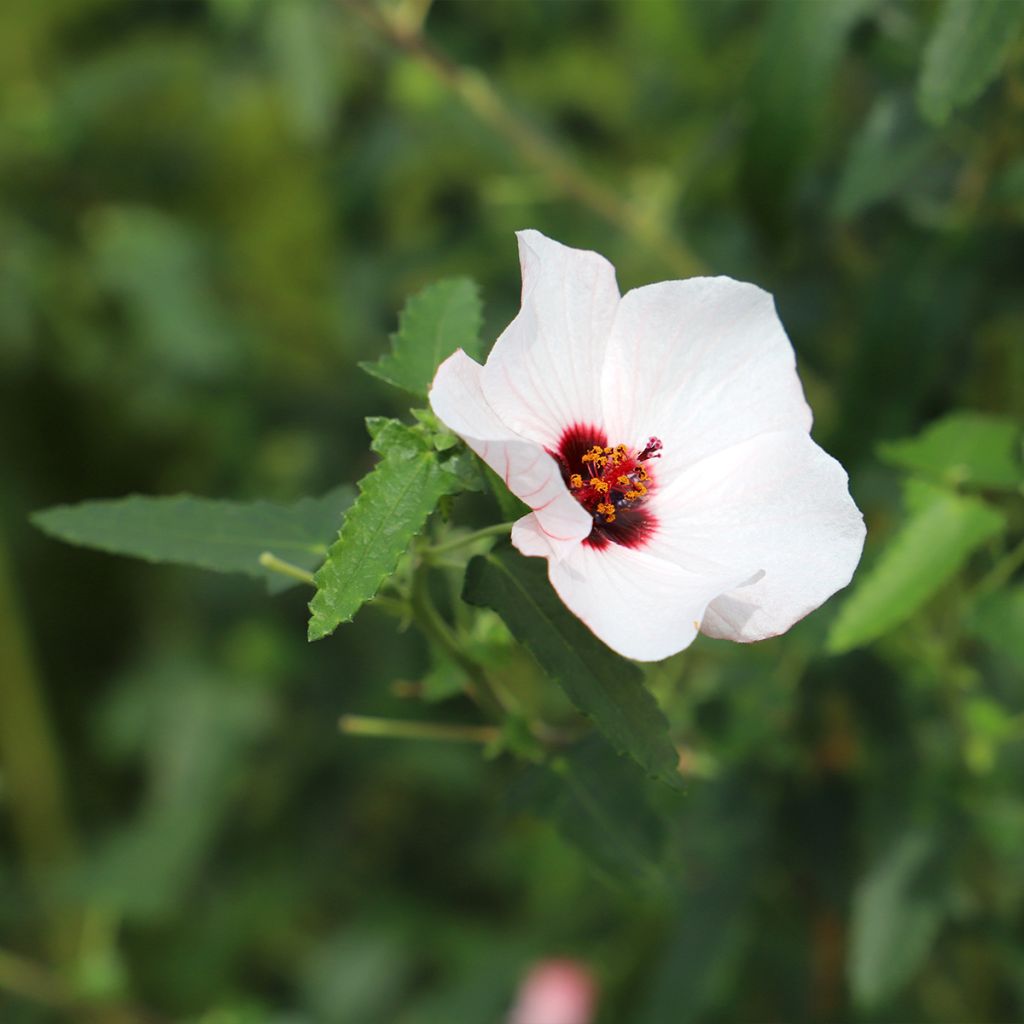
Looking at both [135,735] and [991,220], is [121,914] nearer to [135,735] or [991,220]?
[135,735]

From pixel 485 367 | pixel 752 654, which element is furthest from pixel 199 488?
pixel 485 367

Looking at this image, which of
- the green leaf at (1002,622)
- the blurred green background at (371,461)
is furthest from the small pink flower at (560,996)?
the green leaf at (1002,622)

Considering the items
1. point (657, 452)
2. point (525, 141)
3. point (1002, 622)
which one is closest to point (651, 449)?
point (657, 452)

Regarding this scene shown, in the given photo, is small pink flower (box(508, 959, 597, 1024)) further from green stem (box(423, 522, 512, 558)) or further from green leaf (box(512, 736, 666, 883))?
green stem (box(423, 522, 512, 558))

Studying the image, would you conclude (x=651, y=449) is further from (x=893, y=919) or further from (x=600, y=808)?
(x=893, y=919)

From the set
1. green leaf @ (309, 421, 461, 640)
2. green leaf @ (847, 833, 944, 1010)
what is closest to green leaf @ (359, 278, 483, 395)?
green leaf @ (309, 421, 461, 640)

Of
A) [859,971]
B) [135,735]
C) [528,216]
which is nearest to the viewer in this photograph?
[859,971]

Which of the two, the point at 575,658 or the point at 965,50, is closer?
the point at 575,658
